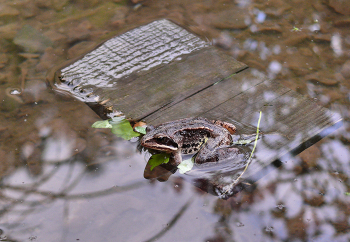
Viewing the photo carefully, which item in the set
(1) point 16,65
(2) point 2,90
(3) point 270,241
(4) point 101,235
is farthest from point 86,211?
(1) point 16,65

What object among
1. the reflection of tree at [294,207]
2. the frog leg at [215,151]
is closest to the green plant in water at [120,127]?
the frog leg at [215,151]

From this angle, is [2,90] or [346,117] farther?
[2,90]

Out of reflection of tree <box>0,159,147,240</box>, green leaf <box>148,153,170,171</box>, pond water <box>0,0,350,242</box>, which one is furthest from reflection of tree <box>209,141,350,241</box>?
reflection of tree <box>0,159,147,240</box>

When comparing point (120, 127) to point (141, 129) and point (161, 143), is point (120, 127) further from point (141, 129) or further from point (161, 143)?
point (161, 143)

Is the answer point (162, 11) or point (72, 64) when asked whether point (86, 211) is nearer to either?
point (72, 64)

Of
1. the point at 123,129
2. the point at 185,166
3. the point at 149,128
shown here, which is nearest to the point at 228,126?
the point at 185,166

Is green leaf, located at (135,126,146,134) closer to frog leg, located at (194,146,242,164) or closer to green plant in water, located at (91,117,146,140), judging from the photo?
green plant in water, located at (91,117,146,140)

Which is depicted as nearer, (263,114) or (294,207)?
(294,207)
